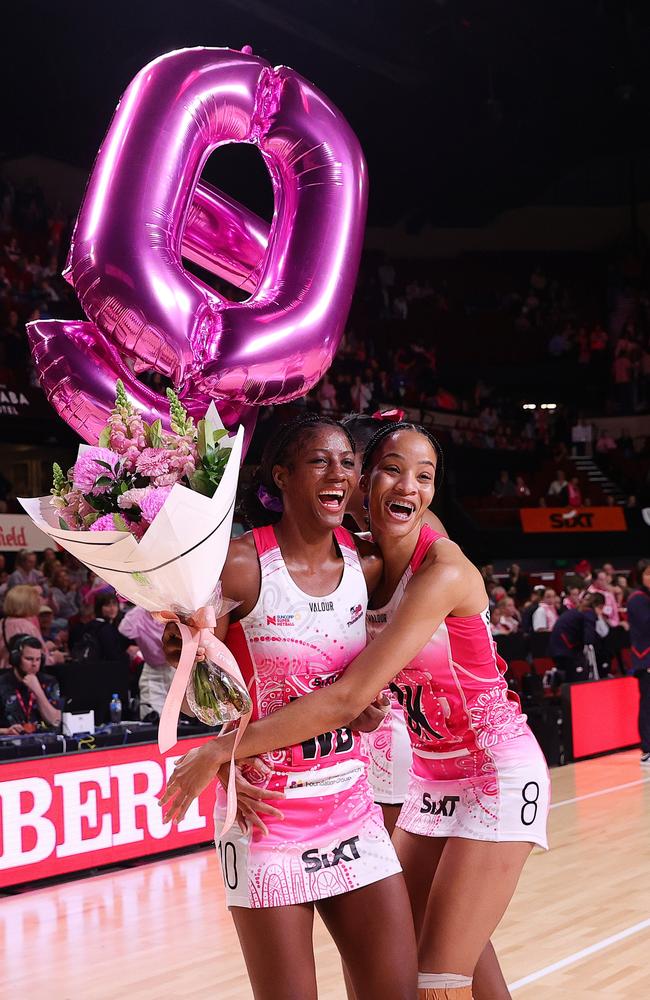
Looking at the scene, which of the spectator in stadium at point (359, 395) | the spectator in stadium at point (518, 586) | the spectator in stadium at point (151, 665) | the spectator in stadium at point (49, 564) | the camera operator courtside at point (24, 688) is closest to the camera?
the camera operator courtside at point (24, 688)

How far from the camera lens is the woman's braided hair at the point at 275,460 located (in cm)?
265

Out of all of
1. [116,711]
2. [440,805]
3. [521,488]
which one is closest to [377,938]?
[440,805]

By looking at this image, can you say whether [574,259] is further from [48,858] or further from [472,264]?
[48,858]

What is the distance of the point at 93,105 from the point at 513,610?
390 inches

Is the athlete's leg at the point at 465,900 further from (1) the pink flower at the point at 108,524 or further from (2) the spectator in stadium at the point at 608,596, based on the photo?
(2) the spectator in stadium at the point at 608,596

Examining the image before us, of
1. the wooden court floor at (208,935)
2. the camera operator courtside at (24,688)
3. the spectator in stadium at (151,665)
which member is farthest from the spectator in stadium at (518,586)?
the camera operator courtside at (24,688)

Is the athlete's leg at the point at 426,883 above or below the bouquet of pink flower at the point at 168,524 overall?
below

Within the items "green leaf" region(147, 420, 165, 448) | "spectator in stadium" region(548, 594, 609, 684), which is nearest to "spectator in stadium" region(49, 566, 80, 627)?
"spectator in stadium" region(548, 594, 609, 684)

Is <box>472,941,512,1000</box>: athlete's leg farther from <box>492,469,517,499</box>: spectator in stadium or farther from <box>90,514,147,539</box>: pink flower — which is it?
<box>492,469,517,499</box>: spectator in stadium

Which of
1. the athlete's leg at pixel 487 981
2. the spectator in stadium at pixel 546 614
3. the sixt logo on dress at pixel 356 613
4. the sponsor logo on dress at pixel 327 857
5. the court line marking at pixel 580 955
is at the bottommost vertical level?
the court line marking at pixel 580 955

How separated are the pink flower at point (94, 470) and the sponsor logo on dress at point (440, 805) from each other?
3.94 ft

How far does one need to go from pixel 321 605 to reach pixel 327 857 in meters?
0.54

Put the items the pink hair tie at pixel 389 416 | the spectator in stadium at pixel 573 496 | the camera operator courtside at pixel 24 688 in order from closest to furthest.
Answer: the pink hair tie at pixel 389 416, the camera operator courtside at pixel 24 688, the spectator in stadium at pixel 573 496

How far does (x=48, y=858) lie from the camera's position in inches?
236
